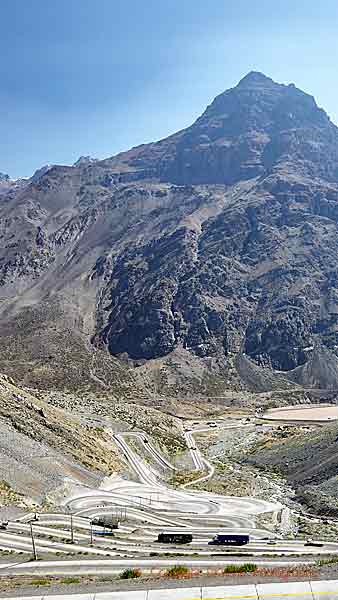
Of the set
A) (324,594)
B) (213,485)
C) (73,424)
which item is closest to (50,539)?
(324,594)

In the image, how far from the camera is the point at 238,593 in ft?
90.7

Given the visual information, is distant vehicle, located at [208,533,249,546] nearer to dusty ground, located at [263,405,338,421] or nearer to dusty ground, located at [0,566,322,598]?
dusty ground, located at [0,566,322,598]

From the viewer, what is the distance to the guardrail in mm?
26859

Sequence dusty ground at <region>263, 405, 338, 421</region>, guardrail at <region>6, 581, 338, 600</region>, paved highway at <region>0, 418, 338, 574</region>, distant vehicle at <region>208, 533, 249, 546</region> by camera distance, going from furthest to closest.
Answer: dusty ground at <region>263, 405, 338, 421</region>, distant vehicle at <region>208, 533, 249, 546</region>, paved highway at <region>0, 418, 338, 574</region>, guardrail at <region>6, 581, 338, 600</region>

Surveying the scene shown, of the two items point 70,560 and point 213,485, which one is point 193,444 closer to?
point 213,485

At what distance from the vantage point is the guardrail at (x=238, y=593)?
2686 cm

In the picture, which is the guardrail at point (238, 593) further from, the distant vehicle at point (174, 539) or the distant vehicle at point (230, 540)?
the distant vehicle at point (230, 540)

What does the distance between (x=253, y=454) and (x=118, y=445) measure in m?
32.9

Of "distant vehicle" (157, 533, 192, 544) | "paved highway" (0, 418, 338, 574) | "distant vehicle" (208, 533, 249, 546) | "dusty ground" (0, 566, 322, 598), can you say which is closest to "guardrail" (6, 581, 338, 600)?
"dusty ground" (0, 566, 322, 598)

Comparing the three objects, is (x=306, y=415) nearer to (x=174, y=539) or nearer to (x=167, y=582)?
(x=174, y=539)

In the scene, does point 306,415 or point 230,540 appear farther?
point 306,415

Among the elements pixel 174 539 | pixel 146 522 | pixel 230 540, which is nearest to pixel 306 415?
pixel 146 522

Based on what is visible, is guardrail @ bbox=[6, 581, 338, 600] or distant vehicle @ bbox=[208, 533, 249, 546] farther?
distant vehicle @ bbox=[208, 533, 249, 546]

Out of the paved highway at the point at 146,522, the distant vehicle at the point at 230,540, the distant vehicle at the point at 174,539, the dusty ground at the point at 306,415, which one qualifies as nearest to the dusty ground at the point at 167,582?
the paved highway at the point at 146,522
